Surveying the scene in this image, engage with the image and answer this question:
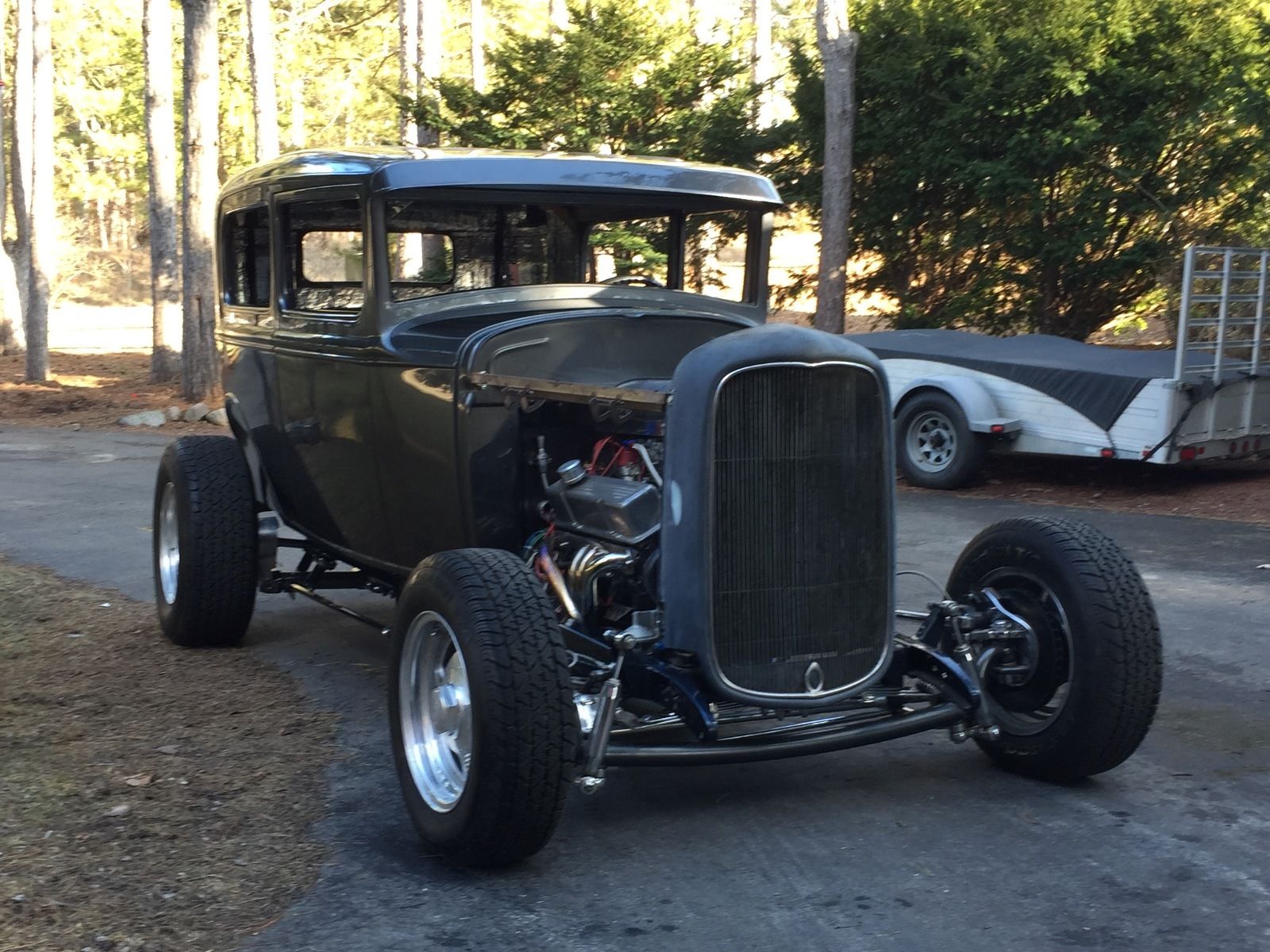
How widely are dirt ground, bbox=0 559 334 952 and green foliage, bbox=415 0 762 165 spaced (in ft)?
39.2

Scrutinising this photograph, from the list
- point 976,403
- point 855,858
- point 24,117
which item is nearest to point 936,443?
point 976,403

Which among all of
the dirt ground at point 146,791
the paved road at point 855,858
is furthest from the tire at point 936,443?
the dirt ground at point 146,791

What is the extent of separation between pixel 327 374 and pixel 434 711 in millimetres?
1866

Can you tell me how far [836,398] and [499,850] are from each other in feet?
5.26

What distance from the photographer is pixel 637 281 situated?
19.4 ft

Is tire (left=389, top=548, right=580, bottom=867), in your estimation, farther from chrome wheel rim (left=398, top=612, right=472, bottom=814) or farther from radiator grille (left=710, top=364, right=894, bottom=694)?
radiator grille (left=710, top=364, right=894, bottom=694)

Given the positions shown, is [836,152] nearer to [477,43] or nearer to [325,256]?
[325,256]

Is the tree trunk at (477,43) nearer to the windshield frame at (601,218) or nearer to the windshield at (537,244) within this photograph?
the windshield at (537,244)

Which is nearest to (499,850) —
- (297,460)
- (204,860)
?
(204,860)

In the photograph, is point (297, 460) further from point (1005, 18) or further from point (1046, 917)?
point (1005, 18)

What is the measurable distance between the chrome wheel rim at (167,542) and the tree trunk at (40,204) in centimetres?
1496

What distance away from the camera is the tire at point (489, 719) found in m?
3.69

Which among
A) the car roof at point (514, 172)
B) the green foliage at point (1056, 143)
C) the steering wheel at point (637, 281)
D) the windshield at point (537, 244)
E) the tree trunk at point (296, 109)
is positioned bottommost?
the steering wheel at point (637, 281)

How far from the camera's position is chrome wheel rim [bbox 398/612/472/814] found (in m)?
4.05
